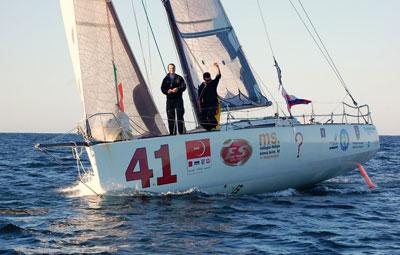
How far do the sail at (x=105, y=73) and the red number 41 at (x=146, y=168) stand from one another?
0.66m

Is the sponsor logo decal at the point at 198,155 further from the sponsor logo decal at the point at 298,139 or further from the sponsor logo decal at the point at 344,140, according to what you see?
the sponsor logo decal at the point at 344,140

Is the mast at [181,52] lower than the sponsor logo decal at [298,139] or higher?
higher

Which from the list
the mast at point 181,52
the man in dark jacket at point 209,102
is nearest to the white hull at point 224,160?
the man in dark jacket at point 209,102

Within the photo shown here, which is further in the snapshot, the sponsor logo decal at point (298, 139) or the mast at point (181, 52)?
the mast at point (181, 52)

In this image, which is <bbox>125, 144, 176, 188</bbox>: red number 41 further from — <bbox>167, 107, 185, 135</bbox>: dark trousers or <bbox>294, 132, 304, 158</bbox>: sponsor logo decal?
<bbox>294, 132, 304, 158</bbox>: sponsor logo decal

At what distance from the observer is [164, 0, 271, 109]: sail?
12391mm

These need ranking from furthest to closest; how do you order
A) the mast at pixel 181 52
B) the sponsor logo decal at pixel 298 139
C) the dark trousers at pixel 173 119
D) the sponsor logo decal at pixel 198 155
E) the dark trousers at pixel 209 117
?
the mast at pixel 181 52, the sponsor logo decal at pixel 298 139, the dark trousers at pixel 209 117, the dark trousers at pixel 173 119, the sponsor logo decal at pixel 198 155

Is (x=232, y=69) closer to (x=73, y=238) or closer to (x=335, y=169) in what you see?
(x=335, y=169)

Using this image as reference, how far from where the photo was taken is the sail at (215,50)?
12.4 meters

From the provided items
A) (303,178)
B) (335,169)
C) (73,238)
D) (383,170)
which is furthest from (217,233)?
(383,170)

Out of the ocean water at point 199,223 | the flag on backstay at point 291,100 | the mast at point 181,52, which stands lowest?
the ocean water at point 199,223

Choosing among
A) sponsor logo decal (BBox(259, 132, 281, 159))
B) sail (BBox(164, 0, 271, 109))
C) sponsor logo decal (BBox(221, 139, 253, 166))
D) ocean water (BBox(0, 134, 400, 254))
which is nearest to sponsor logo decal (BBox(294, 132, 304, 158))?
sponsor logo decal (BBox(259, 132, 281, 159))

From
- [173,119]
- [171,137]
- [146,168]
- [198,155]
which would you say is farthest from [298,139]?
[146,168]

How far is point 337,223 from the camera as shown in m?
8.46
